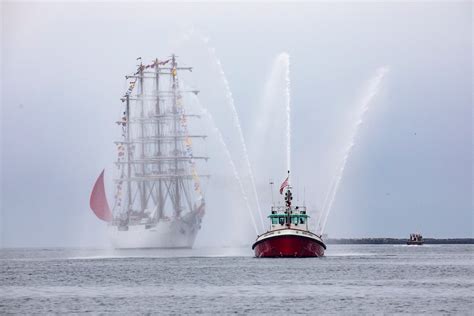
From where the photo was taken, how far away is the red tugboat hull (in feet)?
372

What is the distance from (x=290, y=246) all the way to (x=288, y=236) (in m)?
1.94

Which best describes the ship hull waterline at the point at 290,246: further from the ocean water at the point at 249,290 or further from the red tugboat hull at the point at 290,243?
the ocean water at the point at 249,290

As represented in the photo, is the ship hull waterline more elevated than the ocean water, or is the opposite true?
the ship hull waterline

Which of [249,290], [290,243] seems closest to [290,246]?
[290,243]

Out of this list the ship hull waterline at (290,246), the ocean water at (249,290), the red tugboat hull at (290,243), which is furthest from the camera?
the ship hull waterline at (290,246)

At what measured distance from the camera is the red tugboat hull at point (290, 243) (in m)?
113

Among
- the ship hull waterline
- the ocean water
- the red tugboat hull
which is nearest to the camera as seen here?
the ocean water

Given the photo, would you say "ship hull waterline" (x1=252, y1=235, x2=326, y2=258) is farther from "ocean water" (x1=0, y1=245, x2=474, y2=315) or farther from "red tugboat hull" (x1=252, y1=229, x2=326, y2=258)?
"ocean water" (x1=0, y1=245, x2=474, y2=315)

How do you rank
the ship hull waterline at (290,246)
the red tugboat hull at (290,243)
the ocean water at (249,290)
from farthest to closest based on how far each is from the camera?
1. the ship hull waterline at (290,246)
2. the red tugboat hull at (290,243)
3. the ocean water at (249,290)

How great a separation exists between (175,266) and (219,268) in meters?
10.4

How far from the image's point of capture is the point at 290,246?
4503 inches

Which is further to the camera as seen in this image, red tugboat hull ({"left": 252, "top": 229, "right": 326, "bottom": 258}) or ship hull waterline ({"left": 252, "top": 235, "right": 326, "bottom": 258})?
ship hull waterline ({"left": 252, "top": 235, "right": 326, "bottom": 258})

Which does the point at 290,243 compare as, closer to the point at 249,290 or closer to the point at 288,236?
the point at 288,236

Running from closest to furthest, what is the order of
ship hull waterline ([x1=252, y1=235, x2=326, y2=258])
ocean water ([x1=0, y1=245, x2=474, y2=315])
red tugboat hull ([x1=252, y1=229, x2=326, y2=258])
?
ocean water ([x1=0, y1=245, x2=474, y2=315]), red tugboat hull ([x1=252, y1=229, x2=326, y2=258]), ship hull waterline ([x1=252, y1=235, x2=326, y2=258])
